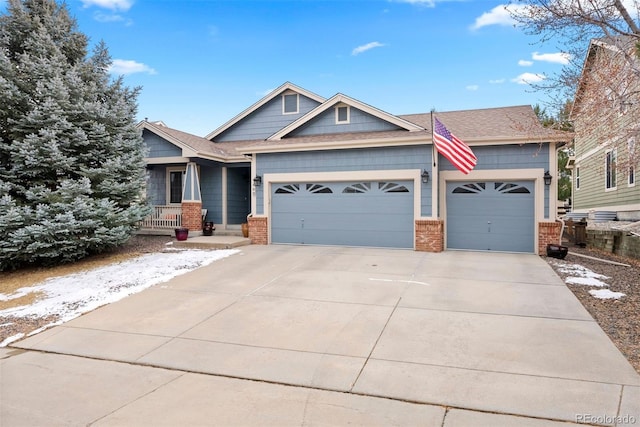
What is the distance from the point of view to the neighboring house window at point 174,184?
16812 millimetres

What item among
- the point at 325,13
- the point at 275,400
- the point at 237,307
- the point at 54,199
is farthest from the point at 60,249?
the point at 325,13

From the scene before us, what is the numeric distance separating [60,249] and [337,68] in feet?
51.9

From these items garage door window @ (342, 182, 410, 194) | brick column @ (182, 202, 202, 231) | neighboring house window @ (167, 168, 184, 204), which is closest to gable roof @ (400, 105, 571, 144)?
garage door window @ (342, 182, 410, 194)

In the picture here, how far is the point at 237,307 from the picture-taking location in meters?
6.68

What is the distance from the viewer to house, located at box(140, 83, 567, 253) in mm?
11695

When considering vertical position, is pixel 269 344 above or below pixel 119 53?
below

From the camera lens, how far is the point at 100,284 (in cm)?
842

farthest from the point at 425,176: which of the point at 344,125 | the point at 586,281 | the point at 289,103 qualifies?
the point at 289,103

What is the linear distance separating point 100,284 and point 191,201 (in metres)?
7.02

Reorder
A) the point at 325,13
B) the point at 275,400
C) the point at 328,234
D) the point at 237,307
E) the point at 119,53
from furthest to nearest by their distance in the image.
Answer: the point at 325,13 < the point at 328,234 < the point at 119,53 < the point at 237,307 < the point at 275,400

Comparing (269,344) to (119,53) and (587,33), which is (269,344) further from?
(119,53)

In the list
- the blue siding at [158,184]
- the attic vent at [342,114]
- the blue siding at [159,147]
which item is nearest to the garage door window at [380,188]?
the attic vent at [342,114]

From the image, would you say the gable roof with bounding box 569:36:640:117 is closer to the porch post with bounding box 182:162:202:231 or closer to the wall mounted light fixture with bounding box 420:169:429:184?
the wall mounted light fixture with bounding box 420:169:429:184

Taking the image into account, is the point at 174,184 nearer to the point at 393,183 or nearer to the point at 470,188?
the point at 393,183
